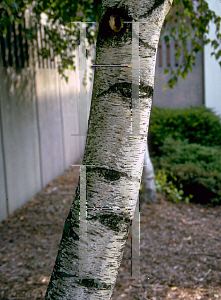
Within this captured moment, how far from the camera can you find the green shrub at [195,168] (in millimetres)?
4742

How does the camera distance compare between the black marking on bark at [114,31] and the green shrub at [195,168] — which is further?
the green shrub at [195,168]

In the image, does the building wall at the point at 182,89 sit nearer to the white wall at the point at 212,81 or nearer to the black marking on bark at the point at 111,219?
the white wall at the point at 212,81

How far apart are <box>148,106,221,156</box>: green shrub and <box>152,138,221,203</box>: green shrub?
46 centimetres

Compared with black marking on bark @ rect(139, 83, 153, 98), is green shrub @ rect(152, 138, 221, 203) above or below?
below

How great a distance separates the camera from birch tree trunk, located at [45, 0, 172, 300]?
1123 millimetres

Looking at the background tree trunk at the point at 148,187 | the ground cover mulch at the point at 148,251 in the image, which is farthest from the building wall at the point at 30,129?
the background tree trunk at the point at 148,187

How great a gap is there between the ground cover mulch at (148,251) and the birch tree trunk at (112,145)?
1.48 metres

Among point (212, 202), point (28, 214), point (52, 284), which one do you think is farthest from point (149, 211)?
point (52, 284)

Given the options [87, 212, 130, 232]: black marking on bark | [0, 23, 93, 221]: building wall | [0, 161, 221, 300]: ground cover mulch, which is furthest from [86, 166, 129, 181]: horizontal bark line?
[0, 23, 93, 221]: building wall

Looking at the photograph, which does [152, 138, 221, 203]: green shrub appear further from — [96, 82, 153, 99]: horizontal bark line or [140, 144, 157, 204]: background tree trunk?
[96, 82, 153, 99]: horizontal bark line

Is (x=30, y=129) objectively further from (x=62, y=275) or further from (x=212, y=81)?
(x=212, y=81)

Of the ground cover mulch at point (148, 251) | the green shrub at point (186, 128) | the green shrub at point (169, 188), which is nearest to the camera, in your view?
the ground cover mulch at point (148, 251)

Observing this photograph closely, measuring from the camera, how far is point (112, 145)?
113 cm

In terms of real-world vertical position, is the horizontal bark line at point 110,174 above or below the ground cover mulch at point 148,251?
above
